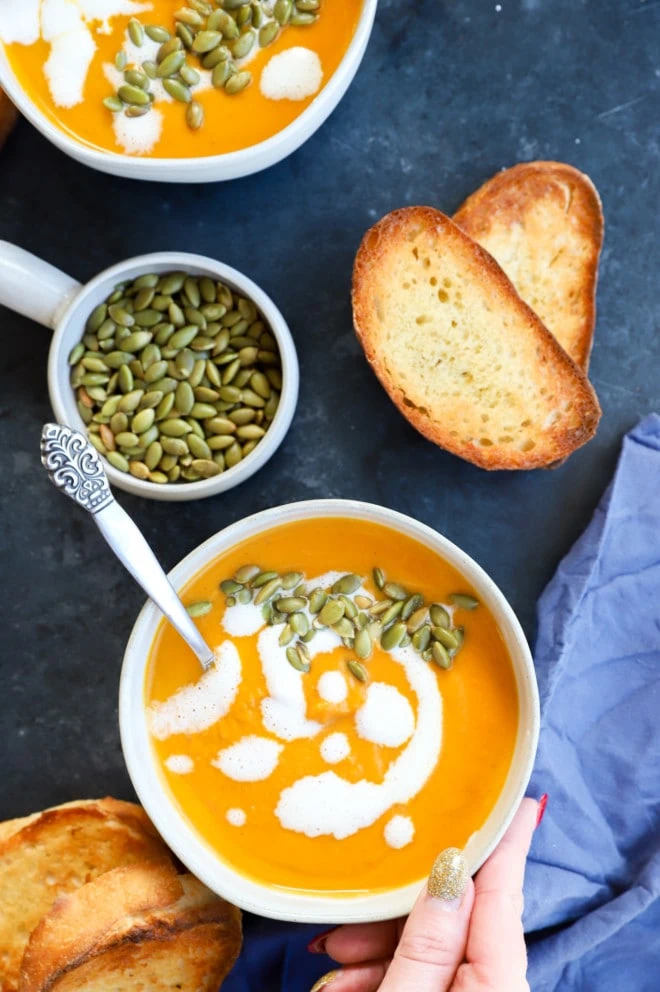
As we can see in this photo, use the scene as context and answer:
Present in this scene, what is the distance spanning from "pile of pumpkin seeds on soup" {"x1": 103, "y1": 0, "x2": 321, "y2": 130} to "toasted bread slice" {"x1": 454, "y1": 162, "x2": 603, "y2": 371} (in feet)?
1.65

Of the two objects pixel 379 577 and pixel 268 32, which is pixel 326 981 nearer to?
pixel 379 577

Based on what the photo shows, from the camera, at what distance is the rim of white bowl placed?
6.25 ft

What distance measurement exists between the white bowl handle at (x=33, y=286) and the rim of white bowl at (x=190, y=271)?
3 centimetres

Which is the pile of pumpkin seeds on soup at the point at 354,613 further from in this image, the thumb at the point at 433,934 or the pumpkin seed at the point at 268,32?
the pumpkin seed at the point at 268,32

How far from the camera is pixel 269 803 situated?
5.94ft

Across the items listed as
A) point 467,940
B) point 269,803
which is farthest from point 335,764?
point 467,940

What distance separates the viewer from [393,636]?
5.94 ft

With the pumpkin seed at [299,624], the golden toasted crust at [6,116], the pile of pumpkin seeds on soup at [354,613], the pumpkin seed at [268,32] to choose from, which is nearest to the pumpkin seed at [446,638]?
the pile of pumpkin seeds on soup at [354,613]

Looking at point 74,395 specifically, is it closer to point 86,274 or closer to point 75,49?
point 86,274

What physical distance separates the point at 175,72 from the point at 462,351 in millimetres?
739

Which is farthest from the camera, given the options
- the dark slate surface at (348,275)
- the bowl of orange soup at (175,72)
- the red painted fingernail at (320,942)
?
the dark slate surface at (348,275)

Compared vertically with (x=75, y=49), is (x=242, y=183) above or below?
below

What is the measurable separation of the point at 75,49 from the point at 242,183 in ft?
1.47

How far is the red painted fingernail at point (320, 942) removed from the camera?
76.7 inches
